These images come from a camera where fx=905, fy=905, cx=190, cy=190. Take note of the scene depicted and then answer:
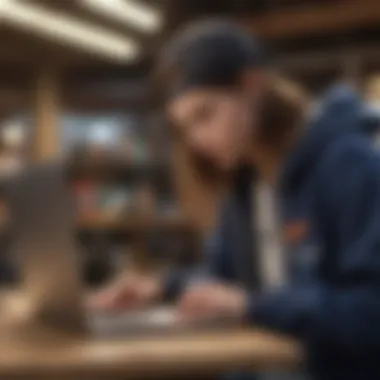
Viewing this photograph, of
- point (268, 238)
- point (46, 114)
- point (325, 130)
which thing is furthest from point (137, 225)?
point (325, 130)

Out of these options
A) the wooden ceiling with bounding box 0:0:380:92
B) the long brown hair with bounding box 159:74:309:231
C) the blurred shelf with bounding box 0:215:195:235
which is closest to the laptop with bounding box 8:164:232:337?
the long brown hair with bounding box 159:74:309:231

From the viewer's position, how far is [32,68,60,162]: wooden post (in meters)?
6.18

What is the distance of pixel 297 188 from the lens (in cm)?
182

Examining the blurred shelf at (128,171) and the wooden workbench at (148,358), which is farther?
the blurred shelf at (128,171)

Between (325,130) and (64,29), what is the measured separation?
3326mm

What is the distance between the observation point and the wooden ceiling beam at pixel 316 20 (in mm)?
4805

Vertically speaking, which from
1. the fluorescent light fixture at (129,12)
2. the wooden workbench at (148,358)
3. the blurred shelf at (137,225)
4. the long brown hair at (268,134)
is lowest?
the wooden workbench at (148,358)

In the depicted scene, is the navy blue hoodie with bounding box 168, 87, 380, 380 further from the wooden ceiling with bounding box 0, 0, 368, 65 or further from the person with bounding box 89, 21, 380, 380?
the wooden ceiling with bounding box 0, 0, 368, 65

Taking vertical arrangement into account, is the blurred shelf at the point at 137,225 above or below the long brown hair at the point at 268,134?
above

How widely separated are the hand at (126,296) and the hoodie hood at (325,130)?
49cm

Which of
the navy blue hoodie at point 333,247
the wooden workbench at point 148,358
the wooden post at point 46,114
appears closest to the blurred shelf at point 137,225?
the wooden post at point 46,114

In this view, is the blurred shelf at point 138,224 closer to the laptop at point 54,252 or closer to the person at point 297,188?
the person at point 297,188

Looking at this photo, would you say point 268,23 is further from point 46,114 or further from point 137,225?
point 46,114

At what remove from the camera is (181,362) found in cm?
137
